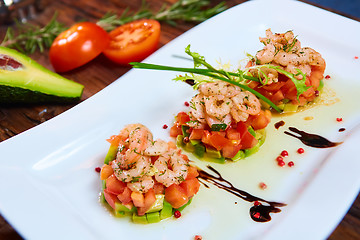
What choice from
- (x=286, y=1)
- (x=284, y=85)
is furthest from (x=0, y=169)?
(x=286, y=1)

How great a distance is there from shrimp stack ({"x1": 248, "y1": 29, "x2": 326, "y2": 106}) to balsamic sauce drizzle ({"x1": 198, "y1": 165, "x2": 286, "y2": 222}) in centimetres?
86

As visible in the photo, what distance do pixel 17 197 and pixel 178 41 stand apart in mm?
2205

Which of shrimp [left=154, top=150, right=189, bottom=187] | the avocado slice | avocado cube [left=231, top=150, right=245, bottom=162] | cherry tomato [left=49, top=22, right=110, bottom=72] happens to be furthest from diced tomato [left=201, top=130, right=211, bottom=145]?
cherry tomato [left=49, top=22, right=110, bottom=72]

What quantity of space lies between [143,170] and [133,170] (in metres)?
0.07

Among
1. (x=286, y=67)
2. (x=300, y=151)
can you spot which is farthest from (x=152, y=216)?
(x=286, y=67)

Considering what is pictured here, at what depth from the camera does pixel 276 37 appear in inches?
148

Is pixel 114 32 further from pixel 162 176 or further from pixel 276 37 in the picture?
pixel 162 176

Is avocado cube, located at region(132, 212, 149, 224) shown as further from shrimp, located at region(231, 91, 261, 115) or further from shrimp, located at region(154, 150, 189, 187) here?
shrimp, located at region(231, 91, 261, 115)

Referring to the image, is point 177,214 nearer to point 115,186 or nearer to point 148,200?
point 148,200

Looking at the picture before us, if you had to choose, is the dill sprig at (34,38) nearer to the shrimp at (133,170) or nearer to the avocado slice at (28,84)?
the avocado slice at (28,84)

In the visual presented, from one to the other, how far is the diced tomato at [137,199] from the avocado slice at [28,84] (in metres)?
1.62

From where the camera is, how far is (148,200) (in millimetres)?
2797

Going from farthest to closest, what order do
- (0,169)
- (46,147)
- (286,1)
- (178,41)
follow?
(286,1) → (178,41) → (46,147) → (0,169)

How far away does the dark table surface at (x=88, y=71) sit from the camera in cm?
295
